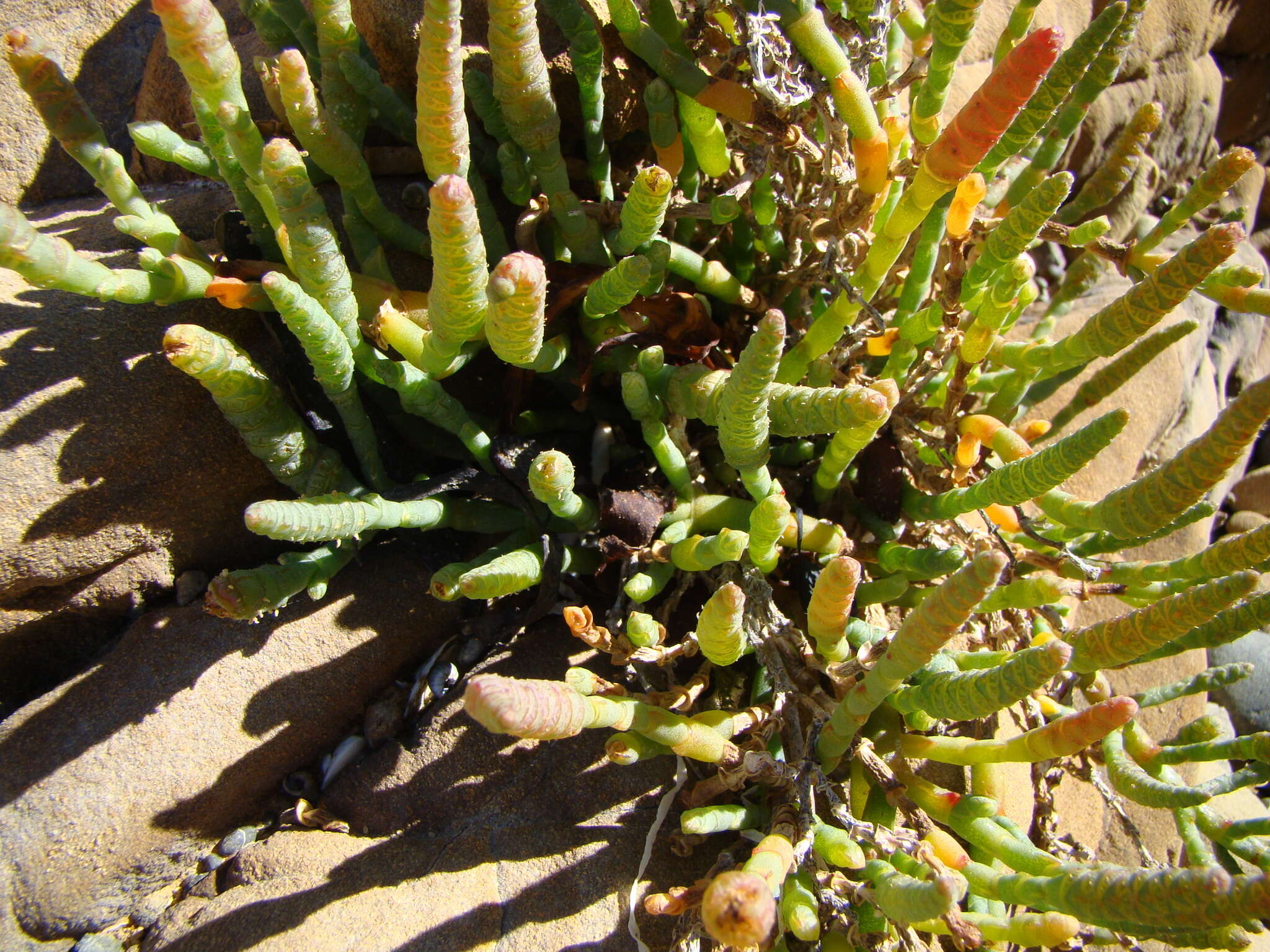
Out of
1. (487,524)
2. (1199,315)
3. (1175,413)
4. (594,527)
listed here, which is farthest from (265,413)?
(1199,315)

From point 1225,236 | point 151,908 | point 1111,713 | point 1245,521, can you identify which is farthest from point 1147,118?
point 151,908

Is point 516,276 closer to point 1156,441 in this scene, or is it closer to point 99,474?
point 99,474

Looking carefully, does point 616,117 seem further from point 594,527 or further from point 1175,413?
point 1175,413

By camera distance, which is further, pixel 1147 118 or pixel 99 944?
pixel 1147 118

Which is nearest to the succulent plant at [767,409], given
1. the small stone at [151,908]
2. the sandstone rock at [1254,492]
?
the small stone at [151,908]

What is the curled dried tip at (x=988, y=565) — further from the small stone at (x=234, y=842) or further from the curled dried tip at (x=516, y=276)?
the small stone at (x=234, y=842)

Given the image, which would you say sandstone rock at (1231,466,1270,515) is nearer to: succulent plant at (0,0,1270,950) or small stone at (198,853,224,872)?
succulent plant at (0,0,1270,950)
